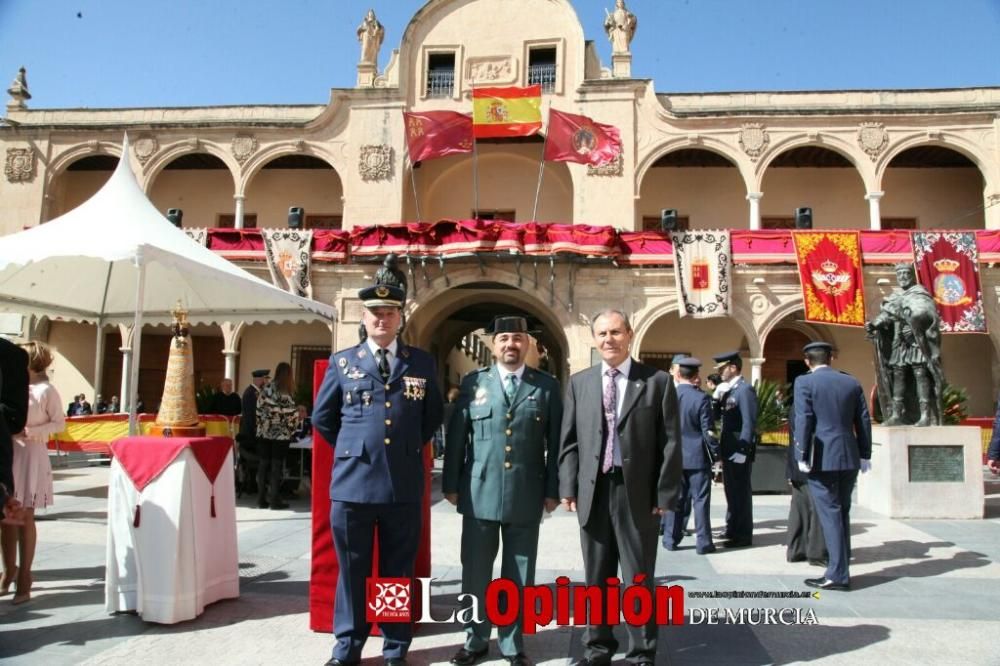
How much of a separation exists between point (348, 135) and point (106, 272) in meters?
12.4

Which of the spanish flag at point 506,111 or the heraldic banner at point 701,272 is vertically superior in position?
the spanish flag at point 506,111

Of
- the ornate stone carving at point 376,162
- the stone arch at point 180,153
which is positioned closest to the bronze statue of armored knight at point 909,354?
the ornate stone carving at point 376,162

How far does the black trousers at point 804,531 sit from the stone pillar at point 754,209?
546 inches

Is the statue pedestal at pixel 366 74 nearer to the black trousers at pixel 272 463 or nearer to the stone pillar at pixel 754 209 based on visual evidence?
the stone pillar at pixel 754 209

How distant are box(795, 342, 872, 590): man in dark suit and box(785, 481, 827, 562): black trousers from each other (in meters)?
0.56

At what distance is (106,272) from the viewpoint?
862cm

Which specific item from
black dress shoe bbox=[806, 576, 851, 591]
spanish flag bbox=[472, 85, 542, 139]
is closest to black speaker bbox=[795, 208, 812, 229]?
spanish flag bbox=[472, 85, 542, 139]

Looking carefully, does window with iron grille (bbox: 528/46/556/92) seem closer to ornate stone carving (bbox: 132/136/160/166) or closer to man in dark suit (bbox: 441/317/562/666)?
ornate stone carving (bbox: 132/136/160/166)

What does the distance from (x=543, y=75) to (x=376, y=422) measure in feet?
59.7

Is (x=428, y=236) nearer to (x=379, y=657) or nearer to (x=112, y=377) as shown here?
(x=112, y=377)

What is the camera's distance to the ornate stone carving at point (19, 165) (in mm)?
20359

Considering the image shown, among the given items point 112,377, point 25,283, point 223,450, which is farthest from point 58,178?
point 223,450

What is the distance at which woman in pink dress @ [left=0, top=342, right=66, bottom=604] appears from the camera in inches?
186

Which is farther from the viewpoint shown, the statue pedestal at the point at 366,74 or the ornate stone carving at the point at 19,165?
the ornate stone carving at the point at 19,165
